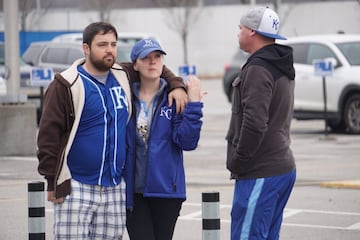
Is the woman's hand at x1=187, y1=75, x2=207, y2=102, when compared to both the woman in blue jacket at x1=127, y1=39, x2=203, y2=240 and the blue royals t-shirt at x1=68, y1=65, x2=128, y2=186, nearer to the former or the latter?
the woman in blue jacket at x1=127, y1=39, x2=203, y2=240

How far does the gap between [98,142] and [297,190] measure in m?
7.38

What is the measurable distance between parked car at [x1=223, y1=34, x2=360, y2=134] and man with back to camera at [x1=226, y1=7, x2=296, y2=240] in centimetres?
1466

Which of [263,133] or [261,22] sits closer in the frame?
[263,133]

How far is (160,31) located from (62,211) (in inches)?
1900

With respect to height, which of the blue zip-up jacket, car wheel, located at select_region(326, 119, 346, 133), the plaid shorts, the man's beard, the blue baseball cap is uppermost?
the blue baseball cap

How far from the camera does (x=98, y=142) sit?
6.53 metres

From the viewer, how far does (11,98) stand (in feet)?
57.4

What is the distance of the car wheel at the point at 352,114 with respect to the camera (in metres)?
21.6

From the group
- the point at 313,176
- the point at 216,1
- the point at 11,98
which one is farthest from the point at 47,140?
the point at 216,1

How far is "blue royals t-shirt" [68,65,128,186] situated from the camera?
652 centimetres

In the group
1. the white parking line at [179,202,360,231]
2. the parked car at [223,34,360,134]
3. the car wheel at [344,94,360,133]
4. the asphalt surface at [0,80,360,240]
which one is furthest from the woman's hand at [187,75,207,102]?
the car wheel at [344,94,360,133]

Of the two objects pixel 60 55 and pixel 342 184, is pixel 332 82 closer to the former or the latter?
pixel 60 55

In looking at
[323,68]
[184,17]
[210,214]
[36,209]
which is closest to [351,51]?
[323,68]

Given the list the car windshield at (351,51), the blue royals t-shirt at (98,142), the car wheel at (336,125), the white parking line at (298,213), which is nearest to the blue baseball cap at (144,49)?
the blue royals t-shirt at (98,142)
